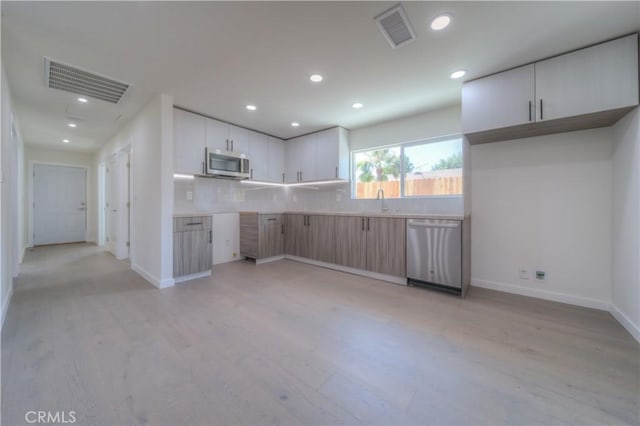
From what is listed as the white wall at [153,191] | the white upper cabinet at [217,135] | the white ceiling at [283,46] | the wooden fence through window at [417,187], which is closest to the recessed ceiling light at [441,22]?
the white ceiling at [283,46]

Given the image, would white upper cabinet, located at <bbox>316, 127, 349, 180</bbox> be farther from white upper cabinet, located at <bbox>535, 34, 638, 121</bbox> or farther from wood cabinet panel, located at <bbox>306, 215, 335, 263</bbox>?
white upper cabinet, located at <bbox>535, 34, 638, 121</bbox>

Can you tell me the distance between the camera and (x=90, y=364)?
5.32 ft

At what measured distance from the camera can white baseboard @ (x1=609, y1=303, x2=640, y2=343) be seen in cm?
194

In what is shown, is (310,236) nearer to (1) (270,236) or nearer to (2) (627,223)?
(1) (270,236)

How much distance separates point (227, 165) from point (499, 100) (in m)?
3.76

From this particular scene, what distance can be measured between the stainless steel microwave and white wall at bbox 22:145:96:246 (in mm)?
5327

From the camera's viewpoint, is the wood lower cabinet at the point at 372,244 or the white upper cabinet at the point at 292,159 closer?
the wood lower cabinet at the point at 372,244

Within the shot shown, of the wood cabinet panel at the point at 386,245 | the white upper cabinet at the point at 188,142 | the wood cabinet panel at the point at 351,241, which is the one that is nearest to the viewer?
the wood cabinet panel at the point at 386,245

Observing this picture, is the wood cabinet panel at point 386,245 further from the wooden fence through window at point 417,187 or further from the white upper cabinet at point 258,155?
the white upper cabinet at point 258,155

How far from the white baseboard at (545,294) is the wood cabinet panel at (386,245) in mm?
1024

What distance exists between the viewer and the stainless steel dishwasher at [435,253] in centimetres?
281

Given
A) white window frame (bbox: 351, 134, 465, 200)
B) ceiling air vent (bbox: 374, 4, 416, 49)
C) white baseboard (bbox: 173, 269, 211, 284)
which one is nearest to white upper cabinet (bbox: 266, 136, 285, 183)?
white window frame (bbox: 351, 134, 465, 200)

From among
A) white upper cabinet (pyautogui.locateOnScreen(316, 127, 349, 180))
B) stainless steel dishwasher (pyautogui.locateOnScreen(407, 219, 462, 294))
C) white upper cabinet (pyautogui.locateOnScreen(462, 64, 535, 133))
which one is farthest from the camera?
white upper cabinet (pyautogui.locateOnScreen(316, 127, 349, 180))

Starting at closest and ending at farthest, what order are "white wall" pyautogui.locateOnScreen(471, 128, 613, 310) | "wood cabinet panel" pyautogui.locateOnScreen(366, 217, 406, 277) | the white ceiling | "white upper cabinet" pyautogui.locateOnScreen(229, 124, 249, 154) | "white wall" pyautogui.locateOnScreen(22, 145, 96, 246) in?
the white ceiling, "white wall" pyautogui.locateOnScreen(471, 128, 613, 310), "wood cabinet panel" pyautogui.locateOnScreen(366, 217, 406, 277), "white upper cabinet" pyautogui.locateOnScreen(229, 124, 249, 154), "white wall" pyautogui.locateOnScreen(22, 145, 96, 246)
